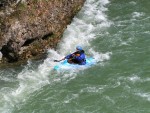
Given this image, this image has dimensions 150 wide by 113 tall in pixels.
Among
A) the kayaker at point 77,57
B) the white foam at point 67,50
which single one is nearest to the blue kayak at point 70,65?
the kayaker at point 77,57

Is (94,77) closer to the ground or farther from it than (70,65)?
closer to the ground

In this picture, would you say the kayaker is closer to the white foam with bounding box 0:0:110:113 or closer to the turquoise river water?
the turquoise river water

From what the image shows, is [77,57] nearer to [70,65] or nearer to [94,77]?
[70,65]

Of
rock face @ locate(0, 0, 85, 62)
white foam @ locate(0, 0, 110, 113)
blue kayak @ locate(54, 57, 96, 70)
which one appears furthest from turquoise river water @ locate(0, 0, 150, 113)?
rock face @ locate(0, 0, 85, 62)

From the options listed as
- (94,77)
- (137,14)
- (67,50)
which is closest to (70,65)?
(67,50)

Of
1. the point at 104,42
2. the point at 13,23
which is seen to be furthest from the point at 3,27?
the point at 104,42

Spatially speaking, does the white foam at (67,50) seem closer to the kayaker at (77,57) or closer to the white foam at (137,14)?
the kayaker at (77,57)

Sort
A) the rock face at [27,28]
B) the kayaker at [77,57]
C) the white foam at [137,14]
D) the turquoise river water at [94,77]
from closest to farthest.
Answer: the turquoise river water at [94,77] → the rock face at [27,28] → the kayaker at [77,57] → the white foam at [137,14]
